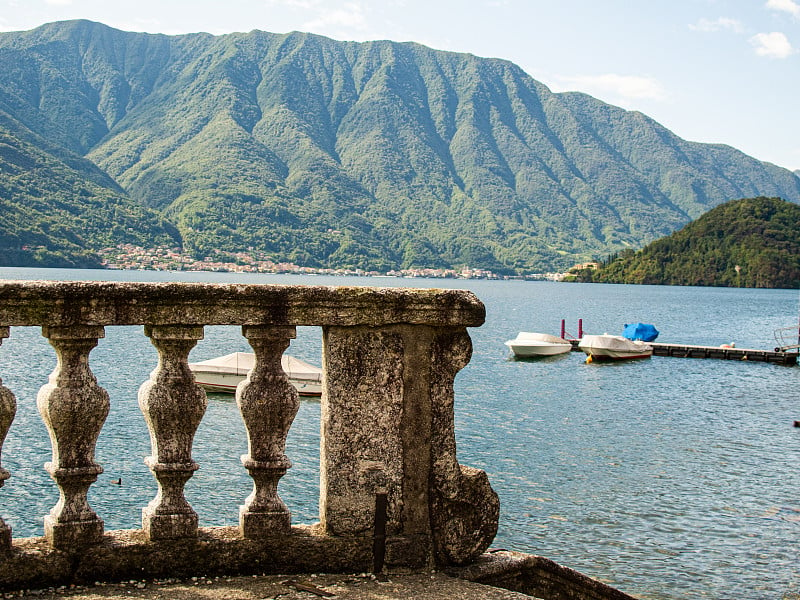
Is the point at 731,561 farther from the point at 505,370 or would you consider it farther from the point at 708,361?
the point at 708,361

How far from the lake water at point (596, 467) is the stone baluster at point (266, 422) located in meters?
11.8

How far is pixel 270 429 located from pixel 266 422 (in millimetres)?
45

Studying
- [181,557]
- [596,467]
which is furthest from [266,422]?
[596,467]

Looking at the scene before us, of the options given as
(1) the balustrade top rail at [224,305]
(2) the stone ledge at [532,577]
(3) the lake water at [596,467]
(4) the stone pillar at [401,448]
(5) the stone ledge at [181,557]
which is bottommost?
(3) the lake water at [596,467]

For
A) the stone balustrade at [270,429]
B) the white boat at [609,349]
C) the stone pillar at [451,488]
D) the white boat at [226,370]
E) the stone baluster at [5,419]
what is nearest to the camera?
the stone baluster at [5,419]

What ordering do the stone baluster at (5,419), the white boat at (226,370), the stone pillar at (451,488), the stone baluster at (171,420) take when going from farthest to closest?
1. the white boat at (226,370)
2. the stone pillar at (451,488)
3. the stone baluster at (171,420)
4. the stone baluster at (5,419)

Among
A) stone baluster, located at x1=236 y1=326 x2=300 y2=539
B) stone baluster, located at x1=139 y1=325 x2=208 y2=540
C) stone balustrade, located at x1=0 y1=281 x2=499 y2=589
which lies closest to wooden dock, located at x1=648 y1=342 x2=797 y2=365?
stone balustrade, located at x1=0 y1=281 x2=499 y2=589

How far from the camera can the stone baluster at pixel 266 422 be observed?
447 cm

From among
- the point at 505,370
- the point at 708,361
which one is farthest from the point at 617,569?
the point at 708,361

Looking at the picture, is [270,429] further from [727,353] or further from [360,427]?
[727,353]

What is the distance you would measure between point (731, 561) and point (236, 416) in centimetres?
2064

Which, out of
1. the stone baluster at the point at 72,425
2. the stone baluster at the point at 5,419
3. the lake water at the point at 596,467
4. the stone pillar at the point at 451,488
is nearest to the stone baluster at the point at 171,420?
the stone baluster at the point at 72,425

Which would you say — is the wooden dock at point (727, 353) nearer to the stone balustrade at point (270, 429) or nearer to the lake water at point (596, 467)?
the lake water at point (596, 467)

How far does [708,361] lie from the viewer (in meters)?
62.5
